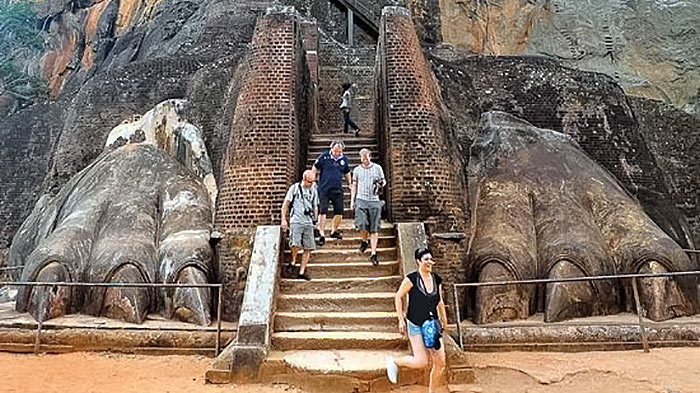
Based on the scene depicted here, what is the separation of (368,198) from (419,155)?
169cm

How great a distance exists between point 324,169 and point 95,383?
12.9 ft

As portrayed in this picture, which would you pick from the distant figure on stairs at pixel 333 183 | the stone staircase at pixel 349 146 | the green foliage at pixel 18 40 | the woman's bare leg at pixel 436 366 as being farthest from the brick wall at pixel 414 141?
the green foliage at pixel 18 40

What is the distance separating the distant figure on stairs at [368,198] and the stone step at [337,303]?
720 mm

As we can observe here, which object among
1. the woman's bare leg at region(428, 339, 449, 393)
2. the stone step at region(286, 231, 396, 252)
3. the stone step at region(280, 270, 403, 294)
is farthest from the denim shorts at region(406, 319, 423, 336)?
the stone step at region(286, 231, 396, 252)

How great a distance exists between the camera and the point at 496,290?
9594 mm

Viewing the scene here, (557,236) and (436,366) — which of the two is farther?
(557,236)

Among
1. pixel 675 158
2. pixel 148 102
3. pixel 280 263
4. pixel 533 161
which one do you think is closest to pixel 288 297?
pixel 280 263

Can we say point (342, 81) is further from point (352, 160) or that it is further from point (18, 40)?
point (18, 40)

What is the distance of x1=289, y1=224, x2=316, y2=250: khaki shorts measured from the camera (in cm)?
770

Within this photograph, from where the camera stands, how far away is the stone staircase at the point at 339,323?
6074 mm

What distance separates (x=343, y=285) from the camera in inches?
304

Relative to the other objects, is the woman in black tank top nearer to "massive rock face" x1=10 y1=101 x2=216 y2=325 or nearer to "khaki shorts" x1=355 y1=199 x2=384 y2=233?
"khaki shorts" x1=355 y1=199 x2=384 y2=233

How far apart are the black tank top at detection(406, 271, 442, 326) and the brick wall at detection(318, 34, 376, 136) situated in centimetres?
1021

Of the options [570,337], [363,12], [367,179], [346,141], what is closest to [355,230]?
[367,179]
